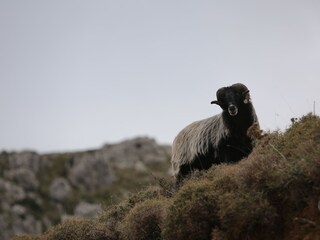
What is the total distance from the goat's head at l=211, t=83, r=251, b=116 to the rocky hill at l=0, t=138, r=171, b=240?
6307 centimetres

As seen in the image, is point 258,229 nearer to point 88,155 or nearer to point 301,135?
point 301,135

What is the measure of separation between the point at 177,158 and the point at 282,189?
7.67m

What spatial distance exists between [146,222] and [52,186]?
8938cm

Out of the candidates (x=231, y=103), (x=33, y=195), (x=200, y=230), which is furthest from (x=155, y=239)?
(x=33, y=195)

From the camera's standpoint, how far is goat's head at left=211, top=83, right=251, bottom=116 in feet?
44.2

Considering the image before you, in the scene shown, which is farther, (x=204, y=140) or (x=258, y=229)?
(x=204, y=140)

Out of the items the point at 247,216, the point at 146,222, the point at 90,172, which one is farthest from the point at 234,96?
the point at 90,172

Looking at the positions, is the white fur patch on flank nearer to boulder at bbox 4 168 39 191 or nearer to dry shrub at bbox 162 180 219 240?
dry shrub at bbox 162 180 219 240

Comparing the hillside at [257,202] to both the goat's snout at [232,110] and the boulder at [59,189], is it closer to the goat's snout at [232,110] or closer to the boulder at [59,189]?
the goat's snout at [232,110]

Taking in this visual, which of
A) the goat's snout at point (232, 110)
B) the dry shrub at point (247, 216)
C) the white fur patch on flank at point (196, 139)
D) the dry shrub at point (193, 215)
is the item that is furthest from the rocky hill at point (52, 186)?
the dry shrub at point (247, 216)

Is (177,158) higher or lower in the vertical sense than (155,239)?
higher

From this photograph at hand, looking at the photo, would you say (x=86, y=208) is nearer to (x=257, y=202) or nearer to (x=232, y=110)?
(x=232, y=110)

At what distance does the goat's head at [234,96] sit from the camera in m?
13.5

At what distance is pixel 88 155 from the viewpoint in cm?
11356
